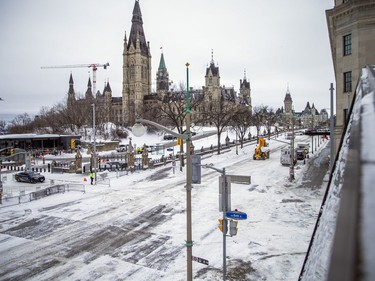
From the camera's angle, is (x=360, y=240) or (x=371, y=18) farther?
(x=371, y=18)

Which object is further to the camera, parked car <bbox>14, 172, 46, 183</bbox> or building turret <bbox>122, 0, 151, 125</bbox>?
building turret <bbox>122, 0, 151, 125</bbox>

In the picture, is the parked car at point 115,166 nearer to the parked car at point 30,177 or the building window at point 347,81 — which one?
the parked car at point 30,177

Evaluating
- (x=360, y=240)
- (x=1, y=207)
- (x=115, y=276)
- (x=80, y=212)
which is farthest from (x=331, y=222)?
(x=1, y=207)

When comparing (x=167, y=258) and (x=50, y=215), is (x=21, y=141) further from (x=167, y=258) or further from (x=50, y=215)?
(x=167, y=258)

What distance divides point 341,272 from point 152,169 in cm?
3823

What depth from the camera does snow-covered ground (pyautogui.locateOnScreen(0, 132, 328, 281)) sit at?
448 inches

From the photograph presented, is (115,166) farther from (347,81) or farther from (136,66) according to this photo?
(136,66)

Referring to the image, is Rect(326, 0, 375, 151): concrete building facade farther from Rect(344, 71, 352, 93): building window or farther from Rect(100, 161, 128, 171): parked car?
Rect(100, 161, 128, 171): parked car

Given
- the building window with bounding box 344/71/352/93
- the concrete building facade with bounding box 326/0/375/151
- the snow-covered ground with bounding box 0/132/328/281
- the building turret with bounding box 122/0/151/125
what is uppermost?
the building turret with bounding box 122/0/151/125

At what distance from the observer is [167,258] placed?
12289 mm

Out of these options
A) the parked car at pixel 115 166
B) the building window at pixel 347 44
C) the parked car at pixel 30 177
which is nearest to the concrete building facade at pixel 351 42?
the building window at pixel 347 44

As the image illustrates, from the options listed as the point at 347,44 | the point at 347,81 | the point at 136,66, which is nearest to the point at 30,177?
the point at 347,81

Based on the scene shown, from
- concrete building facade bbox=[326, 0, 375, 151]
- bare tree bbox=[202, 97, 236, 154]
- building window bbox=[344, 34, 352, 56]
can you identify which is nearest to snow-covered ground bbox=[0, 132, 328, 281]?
concrete building facade bbox=[326, 0, 375, 151]

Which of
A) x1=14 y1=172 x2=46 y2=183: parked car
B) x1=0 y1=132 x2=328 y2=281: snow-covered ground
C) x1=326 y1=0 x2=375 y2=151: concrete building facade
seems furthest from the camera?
x1=14 y1=172 x2=46 y2=183: parked car
